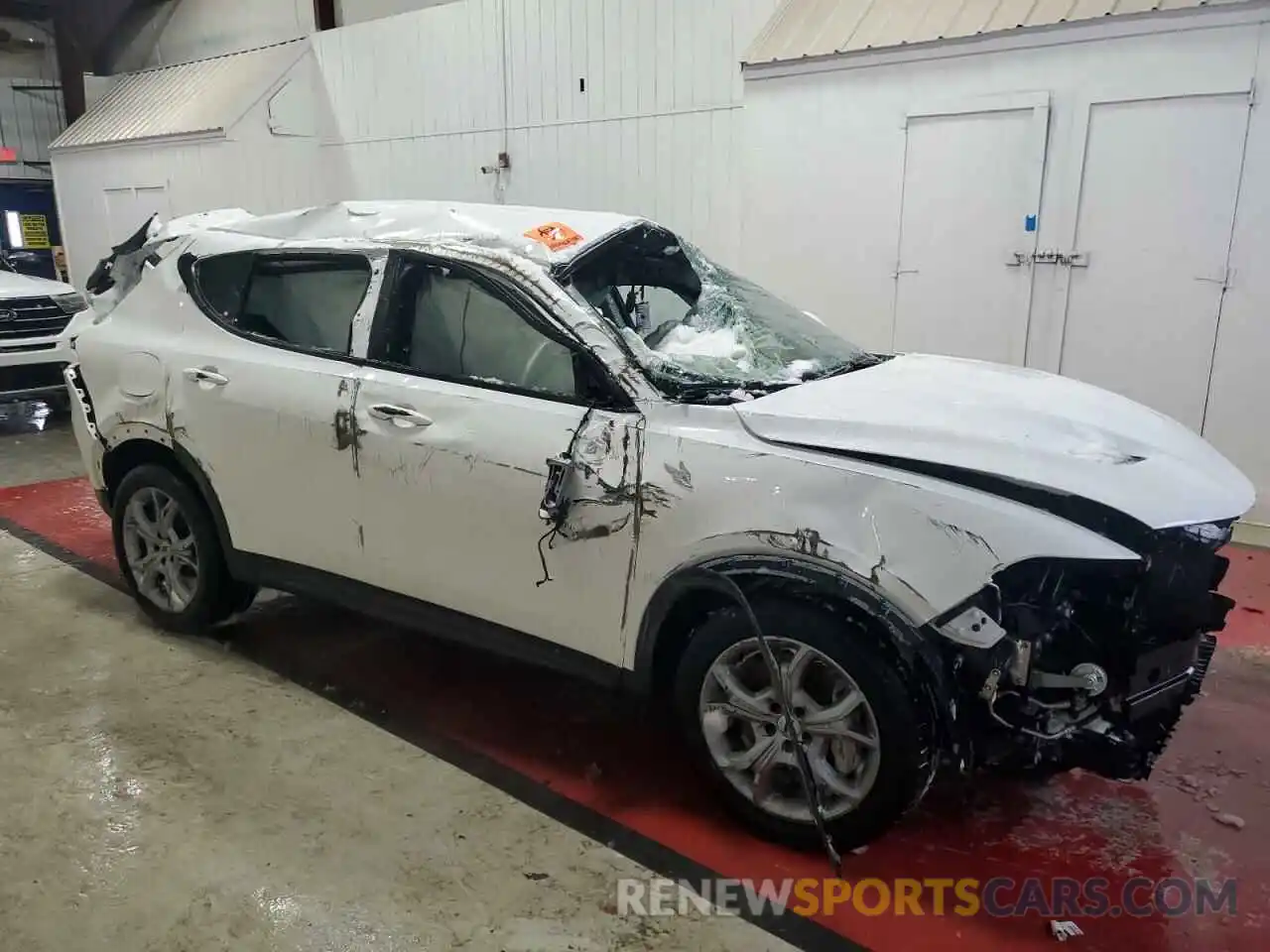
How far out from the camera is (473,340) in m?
2.80

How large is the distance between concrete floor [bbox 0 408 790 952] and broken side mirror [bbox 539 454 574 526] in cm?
83

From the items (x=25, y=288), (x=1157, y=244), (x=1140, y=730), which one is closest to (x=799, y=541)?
(x=1140, y=730)

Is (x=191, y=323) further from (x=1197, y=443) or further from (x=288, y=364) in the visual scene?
(x=1197, y=443)

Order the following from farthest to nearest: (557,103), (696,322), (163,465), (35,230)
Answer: (35,230), (557,103), (163,465), (696,322)

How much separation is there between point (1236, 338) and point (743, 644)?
392 cm

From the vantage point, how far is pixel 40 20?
12617 millimetres

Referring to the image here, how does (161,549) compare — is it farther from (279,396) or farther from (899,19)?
(899,19)

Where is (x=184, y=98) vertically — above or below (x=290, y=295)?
above

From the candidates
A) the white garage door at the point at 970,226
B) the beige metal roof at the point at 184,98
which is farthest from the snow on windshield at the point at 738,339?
the beige metal roof at the point at 184,98

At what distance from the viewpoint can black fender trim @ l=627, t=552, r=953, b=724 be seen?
2092 millimetres

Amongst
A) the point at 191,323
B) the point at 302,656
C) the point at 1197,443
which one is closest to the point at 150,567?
the point at 302,656

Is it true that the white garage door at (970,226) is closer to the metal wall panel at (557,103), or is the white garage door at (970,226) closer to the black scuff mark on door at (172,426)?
the metal wall panel at (557,103)

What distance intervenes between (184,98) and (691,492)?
33.6ft

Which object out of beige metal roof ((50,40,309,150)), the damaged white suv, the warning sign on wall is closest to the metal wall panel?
beige metal roof ((50,40,309,150))
